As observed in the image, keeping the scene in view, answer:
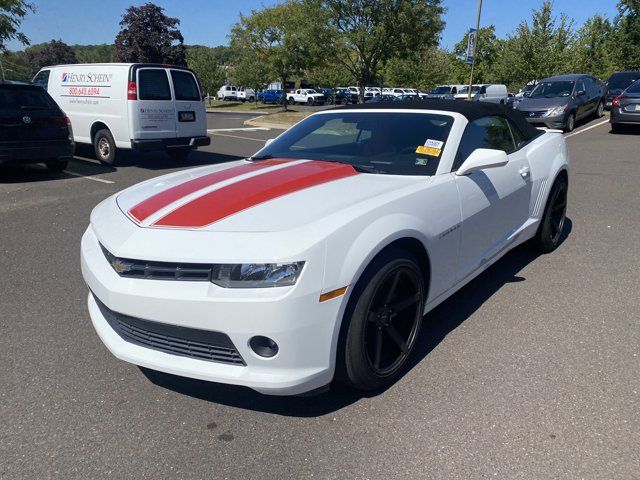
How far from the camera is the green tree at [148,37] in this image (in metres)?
53.7

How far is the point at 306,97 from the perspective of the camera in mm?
50562

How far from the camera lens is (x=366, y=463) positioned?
7.41ft

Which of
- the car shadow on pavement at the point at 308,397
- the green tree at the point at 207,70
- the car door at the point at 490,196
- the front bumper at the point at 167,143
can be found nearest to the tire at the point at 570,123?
the front bumper at the point at 167,143

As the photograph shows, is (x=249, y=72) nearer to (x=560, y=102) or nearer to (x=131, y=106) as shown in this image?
(x=560, y=102)

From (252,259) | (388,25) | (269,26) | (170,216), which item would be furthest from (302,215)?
(269,26)

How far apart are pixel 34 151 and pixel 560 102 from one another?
13.5m

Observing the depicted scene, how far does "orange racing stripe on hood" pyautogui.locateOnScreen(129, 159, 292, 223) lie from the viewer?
2.78 meters

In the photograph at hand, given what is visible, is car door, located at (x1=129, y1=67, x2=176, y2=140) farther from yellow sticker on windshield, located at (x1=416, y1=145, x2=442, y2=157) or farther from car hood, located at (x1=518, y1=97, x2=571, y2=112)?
car hood, located at (x1=518, y1=97, x2=571, y2=112)

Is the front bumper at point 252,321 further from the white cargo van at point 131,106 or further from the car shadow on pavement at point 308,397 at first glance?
the white cargo van at point 131,106

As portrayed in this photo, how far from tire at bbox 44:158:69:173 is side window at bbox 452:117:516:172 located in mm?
7976

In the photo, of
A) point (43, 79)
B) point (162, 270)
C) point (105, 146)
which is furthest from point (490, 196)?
point (43, 79)

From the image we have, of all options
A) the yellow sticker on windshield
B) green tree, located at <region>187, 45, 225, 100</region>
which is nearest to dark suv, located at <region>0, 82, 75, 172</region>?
the yellow sticker on windshield

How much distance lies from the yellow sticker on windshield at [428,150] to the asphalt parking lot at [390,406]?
1138 millimetres

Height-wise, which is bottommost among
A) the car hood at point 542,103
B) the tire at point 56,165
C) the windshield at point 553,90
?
the tire at point 56,165
